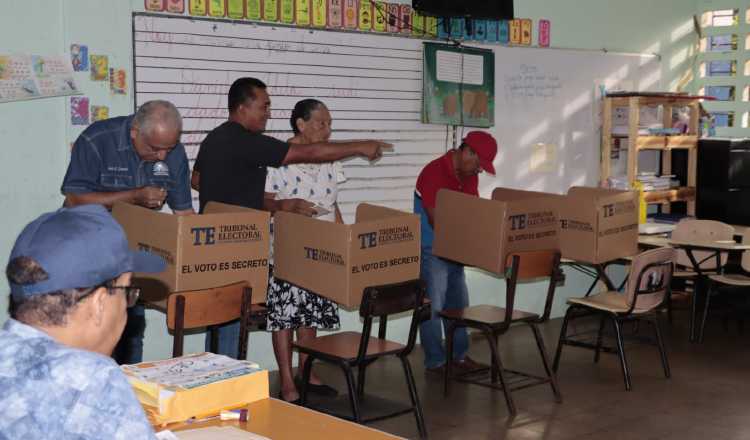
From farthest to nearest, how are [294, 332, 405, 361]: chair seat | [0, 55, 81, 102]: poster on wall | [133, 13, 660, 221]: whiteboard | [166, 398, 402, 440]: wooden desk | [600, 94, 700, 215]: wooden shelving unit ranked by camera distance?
[600, 94, 700, 215]: wooden shelving unit → [133, 13, 660, 221]: whiteboard → [0, 55, 81, 102]: poster on wall → [294, 332, 405, 361]: chair seat → [166, 398, 402, 440]: wooden desk

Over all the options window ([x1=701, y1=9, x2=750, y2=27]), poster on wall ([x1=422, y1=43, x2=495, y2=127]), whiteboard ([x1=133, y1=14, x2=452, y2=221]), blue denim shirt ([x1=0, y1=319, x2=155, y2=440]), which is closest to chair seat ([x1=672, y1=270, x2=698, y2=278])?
poster on wall ([x1=422, y1=43, x2=495, y2=127])

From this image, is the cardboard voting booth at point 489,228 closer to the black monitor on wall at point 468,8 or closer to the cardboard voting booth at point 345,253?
the cardboard voting booth at point 345,253

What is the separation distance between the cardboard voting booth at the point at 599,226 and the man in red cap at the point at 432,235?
0.60m

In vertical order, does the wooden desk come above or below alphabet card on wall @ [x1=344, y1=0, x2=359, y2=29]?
below

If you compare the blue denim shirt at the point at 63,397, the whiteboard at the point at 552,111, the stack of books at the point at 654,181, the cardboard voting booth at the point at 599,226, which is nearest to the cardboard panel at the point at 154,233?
the blue denim shirt at the point at 63,397

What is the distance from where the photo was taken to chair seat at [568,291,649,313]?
553cm

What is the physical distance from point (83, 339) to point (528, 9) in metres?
5.96

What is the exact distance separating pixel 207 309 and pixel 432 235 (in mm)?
2156

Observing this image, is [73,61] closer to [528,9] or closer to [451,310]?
[451,310]

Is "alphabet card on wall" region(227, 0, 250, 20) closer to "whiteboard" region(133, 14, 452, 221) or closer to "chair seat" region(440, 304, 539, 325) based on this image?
"whiteboard" region(133, 14, 452, 221)

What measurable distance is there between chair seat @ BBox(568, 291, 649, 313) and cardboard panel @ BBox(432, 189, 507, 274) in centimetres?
89

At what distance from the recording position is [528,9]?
23.2 feet

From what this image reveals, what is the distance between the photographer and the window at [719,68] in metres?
8.36

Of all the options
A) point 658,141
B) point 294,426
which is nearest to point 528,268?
point 294,426
